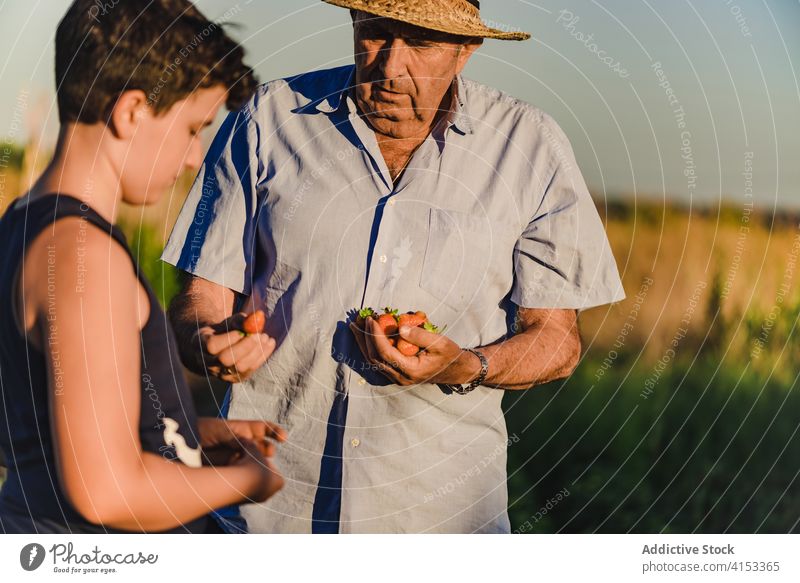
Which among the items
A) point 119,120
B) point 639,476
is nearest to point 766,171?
point 639,476

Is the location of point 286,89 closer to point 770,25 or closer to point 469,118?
point 469,118

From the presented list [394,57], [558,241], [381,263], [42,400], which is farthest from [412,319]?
[42,400]

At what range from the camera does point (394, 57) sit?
10.7 feet

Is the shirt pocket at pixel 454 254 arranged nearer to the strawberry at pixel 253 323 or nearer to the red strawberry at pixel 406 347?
the red strawberry at pixel 406 347

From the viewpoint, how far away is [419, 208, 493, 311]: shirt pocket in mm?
3354

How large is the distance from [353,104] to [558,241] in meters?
0.81

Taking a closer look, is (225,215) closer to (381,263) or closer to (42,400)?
(381,263)

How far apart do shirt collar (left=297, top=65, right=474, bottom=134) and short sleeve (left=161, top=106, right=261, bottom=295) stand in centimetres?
22

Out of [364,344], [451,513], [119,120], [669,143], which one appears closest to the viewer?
[119,120]

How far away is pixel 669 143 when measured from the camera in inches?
162

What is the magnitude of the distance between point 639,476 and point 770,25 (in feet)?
6.14
